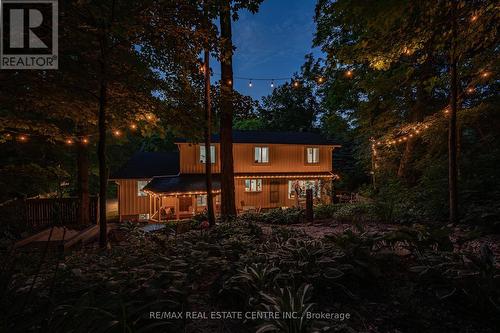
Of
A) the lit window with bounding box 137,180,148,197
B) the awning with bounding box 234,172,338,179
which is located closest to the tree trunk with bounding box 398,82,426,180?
the awning with bounding box 234,172,338,179

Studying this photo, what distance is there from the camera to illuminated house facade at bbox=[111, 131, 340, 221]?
68.0ft

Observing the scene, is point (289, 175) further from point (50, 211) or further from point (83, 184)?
point (50, 211)

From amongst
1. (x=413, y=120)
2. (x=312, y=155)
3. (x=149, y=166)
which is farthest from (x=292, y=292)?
(x=312, y=155)

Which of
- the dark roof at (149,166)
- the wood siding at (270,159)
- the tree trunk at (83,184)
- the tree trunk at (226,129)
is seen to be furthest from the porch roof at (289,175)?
the tree trunk at (83,184)

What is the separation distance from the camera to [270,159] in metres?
23.4

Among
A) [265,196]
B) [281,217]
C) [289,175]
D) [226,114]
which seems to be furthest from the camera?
[265,196]

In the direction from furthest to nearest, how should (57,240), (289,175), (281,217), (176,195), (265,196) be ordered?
(265,196), (289,175), (176,195), (281,217), (57,240)

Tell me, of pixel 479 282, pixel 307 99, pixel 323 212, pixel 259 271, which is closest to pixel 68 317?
pixel 259 271

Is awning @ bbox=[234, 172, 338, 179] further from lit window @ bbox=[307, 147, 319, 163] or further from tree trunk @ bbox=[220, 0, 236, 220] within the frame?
tree trunk @ bbox=[220, 0, 236, 220]

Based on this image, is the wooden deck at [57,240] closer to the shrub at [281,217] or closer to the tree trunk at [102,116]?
the tree trunk at [102,116]

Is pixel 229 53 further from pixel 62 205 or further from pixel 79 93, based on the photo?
pixel 62 205

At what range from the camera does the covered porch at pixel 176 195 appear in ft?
61.3
